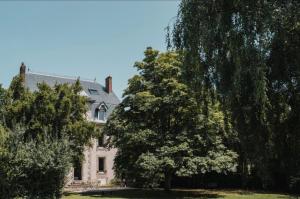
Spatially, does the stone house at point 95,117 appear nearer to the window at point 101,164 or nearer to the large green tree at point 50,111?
the window at point 101,164

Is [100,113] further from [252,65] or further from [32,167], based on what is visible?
[252,65]

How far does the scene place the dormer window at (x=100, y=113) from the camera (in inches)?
1772

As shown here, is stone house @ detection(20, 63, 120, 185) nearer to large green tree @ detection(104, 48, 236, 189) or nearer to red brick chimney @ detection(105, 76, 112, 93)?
red brick chimney @ detection(105, 76, 112, 93)

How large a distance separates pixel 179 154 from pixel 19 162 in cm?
1115

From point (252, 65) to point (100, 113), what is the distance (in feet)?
116

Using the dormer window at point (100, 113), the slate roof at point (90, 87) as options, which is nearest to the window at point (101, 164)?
the dormer window at point (100, 113)

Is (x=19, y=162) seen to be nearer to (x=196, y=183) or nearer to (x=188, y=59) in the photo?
(x=188, y=59)

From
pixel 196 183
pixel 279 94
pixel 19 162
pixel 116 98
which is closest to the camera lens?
pixel 279 94

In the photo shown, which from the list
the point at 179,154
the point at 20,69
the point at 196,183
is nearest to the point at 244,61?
the point at 179,154

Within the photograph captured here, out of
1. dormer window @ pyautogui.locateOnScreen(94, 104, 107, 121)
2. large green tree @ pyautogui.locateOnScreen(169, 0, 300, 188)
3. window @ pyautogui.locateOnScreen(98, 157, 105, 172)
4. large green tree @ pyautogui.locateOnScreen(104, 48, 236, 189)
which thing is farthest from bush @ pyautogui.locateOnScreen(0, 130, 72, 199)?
dormer window @ pyautogui.locateOnScreen(94, 104, 107, 121)

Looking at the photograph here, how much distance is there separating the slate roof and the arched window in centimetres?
43

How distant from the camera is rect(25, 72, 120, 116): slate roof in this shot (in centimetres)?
4306

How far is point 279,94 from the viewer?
12.2 m

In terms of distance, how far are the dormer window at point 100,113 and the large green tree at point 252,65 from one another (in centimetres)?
3261
